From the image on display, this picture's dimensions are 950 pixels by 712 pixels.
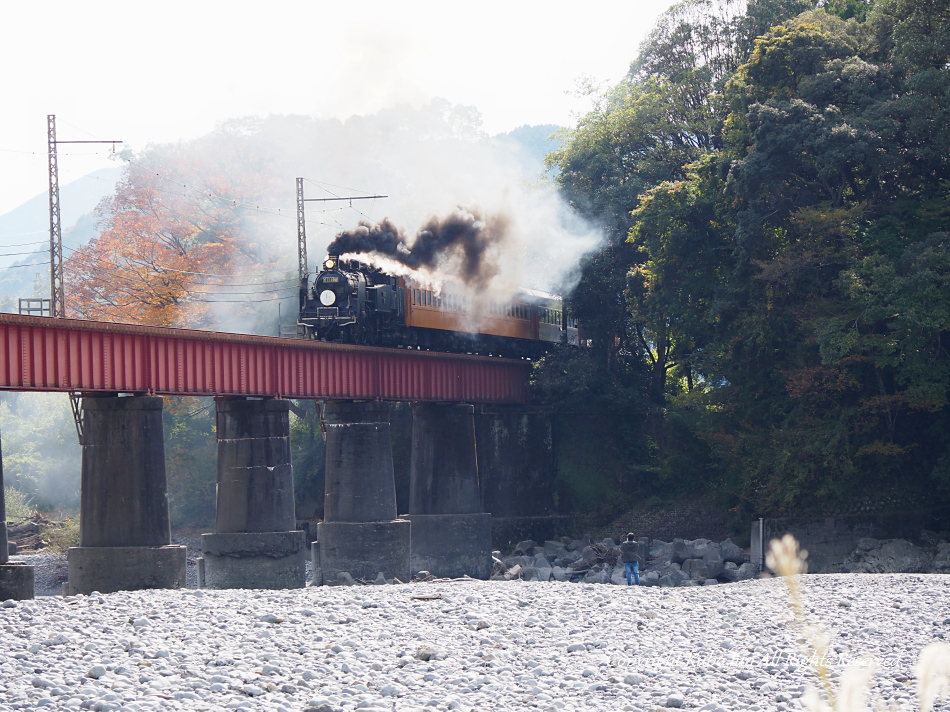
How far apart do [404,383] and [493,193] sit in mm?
17713

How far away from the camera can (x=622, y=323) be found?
56969mm

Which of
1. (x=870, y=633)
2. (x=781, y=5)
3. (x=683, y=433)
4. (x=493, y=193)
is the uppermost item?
(x=781, y=5)

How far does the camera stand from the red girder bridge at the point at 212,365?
2817 centimetres

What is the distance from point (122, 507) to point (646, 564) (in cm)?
2206

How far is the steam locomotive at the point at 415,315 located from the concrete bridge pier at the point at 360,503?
337cm

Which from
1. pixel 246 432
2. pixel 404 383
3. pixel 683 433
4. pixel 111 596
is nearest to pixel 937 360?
pixel 683 433

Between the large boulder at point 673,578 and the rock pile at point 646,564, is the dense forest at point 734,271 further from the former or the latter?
the large boulder at point 673,578

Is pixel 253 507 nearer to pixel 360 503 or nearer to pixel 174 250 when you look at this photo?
pixel 360 503

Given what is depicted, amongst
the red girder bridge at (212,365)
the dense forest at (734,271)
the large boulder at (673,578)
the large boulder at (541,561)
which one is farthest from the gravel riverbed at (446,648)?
the large boulder at (541,561)

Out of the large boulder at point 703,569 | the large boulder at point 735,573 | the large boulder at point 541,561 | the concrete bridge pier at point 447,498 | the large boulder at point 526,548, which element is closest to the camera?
the large boulder at point 735,573

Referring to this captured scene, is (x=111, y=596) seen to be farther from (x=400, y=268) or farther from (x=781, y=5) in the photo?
(x=781, y=5)

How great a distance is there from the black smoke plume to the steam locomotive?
1688 millimetres

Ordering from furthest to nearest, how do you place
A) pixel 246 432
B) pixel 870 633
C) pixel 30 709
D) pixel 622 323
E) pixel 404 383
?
pixel 622 323 < pixel 404 383 < pixel 246 432 < pixel 870 633 < pixel 30 709

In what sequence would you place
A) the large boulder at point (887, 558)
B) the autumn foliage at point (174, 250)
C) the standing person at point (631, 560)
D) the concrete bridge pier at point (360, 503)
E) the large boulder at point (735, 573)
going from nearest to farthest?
1. the standing person at point (631, 560)
2. the large boulder at point (887, 558)
3. the large boulder at point (735, 573)
4. the concrete bridge pier at point (360, 503)
5. the autumn foliage at point (174, 250)
